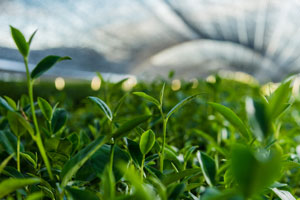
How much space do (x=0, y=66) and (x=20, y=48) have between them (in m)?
6.39

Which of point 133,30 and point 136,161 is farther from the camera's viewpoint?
point 133,30

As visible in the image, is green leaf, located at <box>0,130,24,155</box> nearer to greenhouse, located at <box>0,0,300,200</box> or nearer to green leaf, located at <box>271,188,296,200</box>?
greenhouse, located at <box>0,0,300,200</box>

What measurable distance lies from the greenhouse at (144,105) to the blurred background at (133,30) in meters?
0.04

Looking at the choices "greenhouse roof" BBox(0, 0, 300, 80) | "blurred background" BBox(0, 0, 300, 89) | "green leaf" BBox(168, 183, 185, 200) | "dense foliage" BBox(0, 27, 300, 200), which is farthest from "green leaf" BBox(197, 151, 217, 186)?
"greenhouse roof" BBox(0, 0, 300, 80)

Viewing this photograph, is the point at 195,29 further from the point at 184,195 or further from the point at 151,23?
the point at 184,195

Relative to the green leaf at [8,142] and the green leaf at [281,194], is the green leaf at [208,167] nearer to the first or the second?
the green leaf at [281,194]

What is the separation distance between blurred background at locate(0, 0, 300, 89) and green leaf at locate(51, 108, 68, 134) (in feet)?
4.13

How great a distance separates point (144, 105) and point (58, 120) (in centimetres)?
25

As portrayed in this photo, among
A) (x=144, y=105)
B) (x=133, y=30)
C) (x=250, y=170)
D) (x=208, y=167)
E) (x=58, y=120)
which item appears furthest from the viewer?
(x=133, y=30)

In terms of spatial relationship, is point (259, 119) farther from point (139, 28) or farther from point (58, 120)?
point (139, 28)

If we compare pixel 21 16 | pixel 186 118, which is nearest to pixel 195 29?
pixel 21 16

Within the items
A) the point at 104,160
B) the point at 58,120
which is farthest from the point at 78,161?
the point at 58,120

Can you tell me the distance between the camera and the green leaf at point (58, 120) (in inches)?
22.4

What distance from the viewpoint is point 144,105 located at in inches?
29.5
